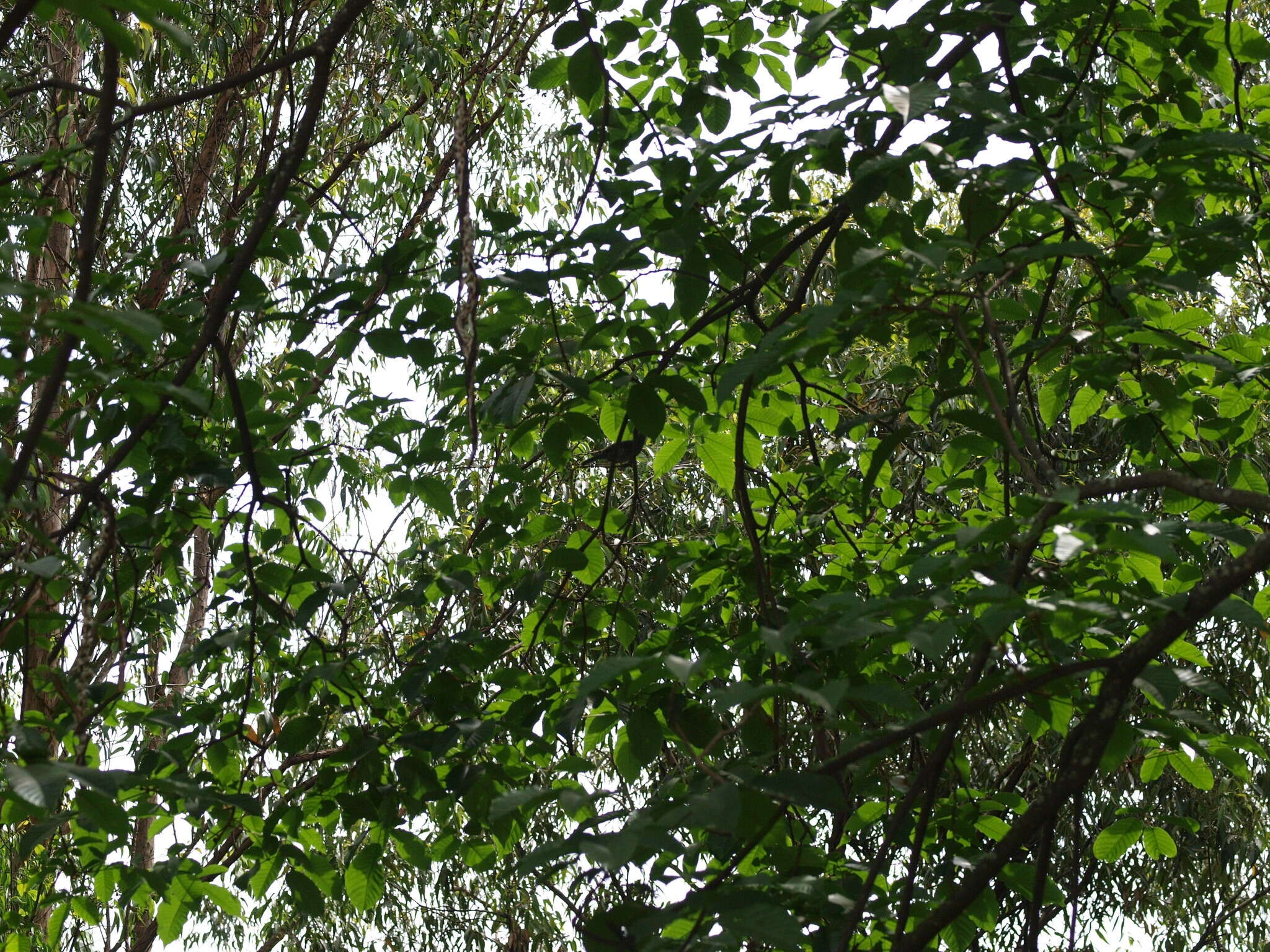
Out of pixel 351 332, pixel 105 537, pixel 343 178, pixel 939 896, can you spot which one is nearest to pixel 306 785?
pixel 105 537

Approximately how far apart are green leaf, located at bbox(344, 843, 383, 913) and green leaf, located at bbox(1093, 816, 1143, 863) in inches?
Result: 37.1

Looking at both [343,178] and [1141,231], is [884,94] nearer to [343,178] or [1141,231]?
[1141,231]

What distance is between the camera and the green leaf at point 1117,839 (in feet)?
4.93

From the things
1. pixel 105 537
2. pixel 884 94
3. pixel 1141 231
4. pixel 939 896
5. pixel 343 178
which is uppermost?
pixel 343 178

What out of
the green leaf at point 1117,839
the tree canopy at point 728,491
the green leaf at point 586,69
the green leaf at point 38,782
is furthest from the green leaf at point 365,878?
the green leaf at point 586,69

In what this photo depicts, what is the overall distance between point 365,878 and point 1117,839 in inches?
39.1

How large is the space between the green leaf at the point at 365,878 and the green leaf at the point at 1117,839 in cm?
94

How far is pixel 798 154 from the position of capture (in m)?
1.35

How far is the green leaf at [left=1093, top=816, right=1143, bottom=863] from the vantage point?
1.50 metres

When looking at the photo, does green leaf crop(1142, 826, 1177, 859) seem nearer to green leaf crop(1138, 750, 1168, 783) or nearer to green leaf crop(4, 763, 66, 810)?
green leaf crop(1138, 750, 1168, 783)

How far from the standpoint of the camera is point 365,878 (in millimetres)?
1643

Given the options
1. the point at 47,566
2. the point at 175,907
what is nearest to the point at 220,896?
the point at 175,907

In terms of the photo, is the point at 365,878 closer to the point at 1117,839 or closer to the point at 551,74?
the point at 1117,839

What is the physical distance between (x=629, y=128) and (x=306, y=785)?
103 cm
